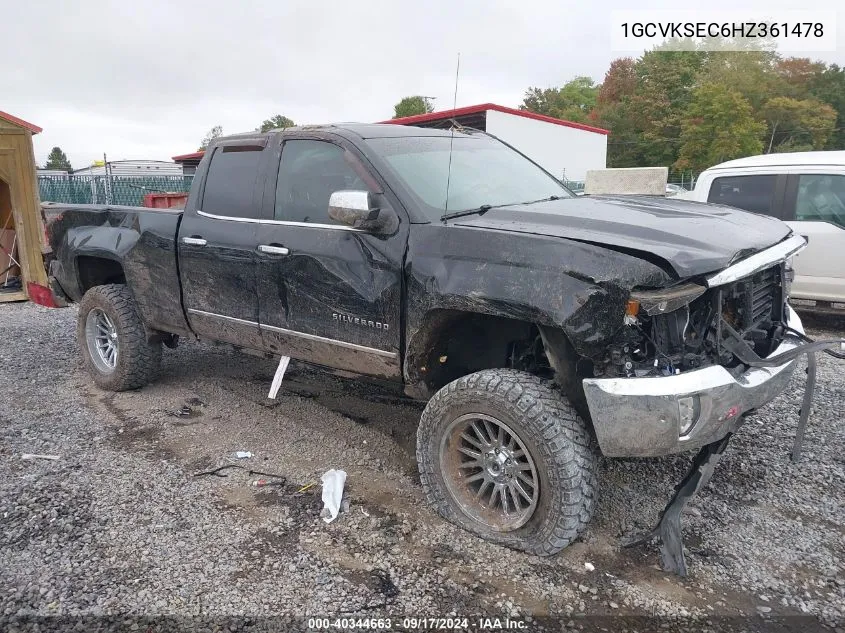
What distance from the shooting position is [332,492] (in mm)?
3605

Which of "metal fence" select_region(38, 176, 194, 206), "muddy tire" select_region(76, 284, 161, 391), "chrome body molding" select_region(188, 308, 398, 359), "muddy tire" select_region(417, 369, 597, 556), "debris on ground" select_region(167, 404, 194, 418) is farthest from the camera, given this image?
"metal fence" select_region(38, 176, 194, 206)

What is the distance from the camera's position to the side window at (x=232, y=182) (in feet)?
14.1

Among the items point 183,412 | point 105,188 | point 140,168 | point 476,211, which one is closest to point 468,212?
point 476,211

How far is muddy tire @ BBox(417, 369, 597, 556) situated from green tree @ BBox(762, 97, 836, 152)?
5049 cm

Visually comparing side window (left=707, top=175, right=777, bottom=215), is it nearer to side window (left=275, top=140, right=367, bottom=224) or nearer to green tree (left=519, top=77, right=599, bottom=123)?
side window (left=275, top=140, right=367, bottom=224)

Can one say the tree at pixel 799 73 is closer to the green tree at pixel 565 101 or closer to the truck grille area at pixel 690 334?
the green tree at pixel 565 101

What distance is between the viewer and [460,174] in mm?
3900

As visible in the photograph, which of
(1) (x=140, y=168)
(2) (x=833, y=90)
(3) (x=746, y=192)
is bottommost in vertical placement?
(3) (x=746, y=192)

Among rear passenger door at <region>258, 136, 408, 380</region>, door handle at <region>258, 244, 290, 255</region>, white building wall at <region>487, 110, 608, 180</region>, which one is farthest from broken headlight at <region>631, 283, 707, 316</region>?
white building wall at <region>487, 110, 608, 180</region>

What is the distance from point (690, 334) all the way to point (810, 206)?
486 centimetres

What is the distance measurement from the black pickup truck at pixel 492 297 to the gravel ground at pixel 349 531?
346mm

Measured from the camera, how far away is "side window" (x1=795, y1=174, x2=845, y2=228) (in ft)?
21.6

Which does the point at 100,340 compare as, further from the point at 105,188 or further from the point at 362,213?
the point at 105,188

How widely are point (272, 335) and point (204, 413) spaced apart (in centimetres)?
129
